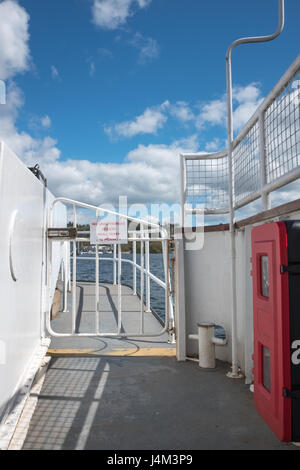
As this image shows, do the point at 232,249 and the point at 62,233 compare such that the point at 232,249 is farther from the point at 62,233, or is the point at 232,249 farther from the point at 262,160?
the point at 62,233

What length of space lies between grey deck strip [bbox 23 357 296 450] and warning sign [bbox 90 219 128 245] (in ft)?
4.81

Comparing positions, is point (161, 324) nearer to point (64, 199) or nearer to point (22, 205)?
point (64, 199)

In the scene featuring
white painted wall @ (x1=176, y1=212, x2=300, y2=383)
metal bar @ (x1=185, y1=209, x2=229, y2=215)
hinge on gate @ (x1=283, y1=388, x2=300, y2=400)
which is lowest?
hinge on gate @ (x1=283, y1=388, x2=300, y2=400)

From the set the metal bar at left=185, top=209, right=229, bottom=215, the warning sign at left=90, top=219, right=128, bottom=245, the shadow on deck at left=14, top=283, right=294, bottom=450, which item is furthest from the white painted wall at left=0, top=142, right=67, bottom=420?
the metal bar at left=185, top=209, right=229, bottom=215

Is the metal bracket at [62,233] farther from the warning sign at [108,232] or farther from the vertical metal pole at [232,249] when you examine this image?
the vertical metal pole at [232,249]

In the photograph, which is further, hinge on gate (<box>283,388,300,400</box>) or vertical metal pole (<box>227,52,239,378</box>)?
vertical metal pole (<box>227,52,239,378</box>)

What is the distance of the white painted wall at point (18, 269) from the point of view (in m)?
2.22

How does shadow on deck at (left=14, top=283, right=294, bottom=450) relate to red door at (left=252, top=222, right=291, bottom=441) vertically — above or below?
below

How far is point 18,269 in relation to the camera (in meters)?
2.62

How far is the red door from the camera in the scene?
2.19m

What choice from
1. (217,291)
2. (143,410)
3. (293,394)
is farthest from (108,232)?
(293,394)

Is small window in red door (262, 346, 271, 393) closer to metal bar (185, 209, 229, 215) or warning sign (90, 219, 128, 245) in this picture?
metal bar (185, 209, 229, 215)

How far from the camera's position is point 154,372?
3.65m

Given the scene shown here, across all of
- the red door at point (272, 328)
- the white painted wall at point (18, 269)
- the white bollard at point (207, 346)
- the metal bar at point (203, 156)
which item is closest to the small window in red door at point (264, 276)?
the red door at point (272, 328)
